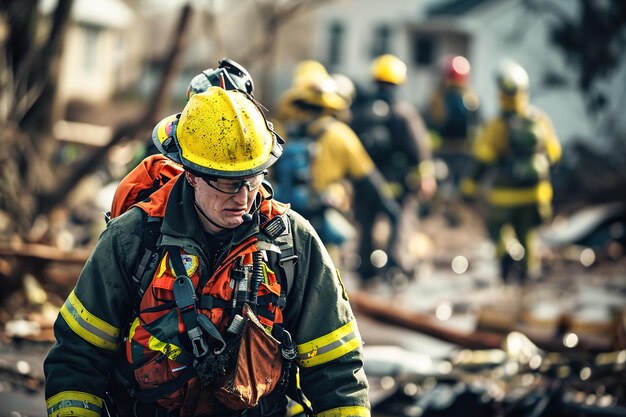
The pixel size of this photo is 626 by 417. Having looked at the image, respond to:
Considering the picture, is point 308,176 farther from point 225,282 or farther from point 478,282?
point 225,282

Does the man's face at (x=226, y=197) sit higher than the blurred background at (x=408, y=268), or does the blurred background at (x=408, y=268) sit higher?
the man's face at (x=226, y=197)

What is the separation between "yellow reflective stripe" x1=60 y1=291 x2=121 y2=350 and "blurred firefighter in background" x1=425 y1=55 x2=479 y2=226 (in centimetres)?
1320

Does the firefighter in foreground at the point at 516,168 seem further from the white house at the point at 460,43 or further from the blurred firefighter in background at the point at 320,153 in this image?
the white house at the point at 460,43

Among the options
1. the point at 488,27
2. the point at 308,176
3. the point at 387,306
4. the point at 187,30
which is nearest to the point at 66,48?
the point at 187,30

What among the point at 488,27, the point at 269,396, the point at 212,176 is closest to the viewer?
the point at 212,176

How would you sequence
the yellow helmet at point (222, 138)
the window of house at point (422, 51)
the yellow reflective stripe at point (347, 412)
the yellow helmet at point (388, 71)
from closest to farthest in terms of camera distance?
the yellow helmet at point (222, 138) < the yellow reflective stripe at point (347, 412) < the yellow helmet at point (388, 71) < the window of house at point (422, 51)

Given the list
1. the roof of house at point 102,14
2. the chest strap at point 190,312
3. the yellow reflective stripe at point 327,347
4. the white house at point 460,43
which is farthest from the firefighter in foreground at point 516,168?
the roof of house at point 102,14

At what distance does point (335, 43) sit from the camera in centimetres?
4075

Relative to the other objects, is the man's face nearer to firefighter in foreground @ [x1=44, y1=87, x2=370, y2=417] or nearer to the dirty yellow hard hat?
firefighter in foreground @ [x1=44, y1=87, x2=370, y2=417]

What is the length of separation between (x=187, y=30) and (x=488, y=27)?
21047 mm

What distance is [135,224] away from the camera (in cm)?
341

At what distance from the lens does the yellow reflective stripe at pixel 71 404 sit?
11.0 ft

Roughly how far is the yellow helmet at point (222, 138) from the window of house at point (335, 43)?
123 ft

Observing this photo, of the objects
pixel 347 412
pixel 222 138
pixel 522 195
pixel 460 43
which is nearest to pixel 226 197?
pixel 222 138
